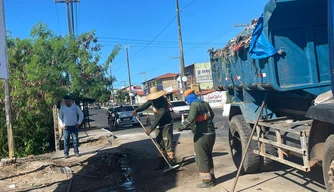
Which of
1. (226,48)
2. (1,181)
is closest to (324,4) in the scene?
(226,48)

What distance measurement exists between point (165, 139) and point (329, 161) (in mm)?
4470

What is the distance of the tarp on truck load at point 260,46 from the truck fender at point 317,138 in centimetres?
144

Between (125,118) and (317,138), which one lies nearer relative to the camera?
(317,138)

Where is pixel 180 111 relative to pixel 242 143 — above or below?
above

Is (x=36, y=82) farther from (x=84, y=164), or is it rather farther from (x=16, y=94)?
(x=84, y=164)

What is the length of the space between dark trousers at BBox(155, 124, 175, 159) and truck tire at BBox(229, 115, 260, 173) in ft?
4.32

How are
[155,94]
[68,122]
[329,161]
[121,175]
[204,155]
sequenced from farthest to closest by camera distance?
[68,122] < [121,175] < [155,94] < [204,155] < [329,161]

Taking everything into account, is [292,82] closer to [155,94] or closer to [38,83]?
[155,94]

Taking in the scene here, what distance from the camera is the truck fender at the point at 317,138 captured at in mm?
4191

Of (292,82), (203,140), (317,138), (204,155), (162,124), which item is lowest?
(204,155)

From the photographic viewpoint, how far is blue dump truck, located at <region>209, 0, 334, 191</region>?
4.23m

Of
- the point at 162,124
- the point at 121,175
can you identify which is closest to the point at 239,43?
the point at 162,124

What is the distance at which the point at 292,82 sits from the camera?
17.8 feet

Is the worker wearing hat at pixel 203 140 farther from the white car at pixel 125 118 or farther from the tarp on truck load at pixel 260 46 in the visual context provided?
the white car at pixel 125 118
